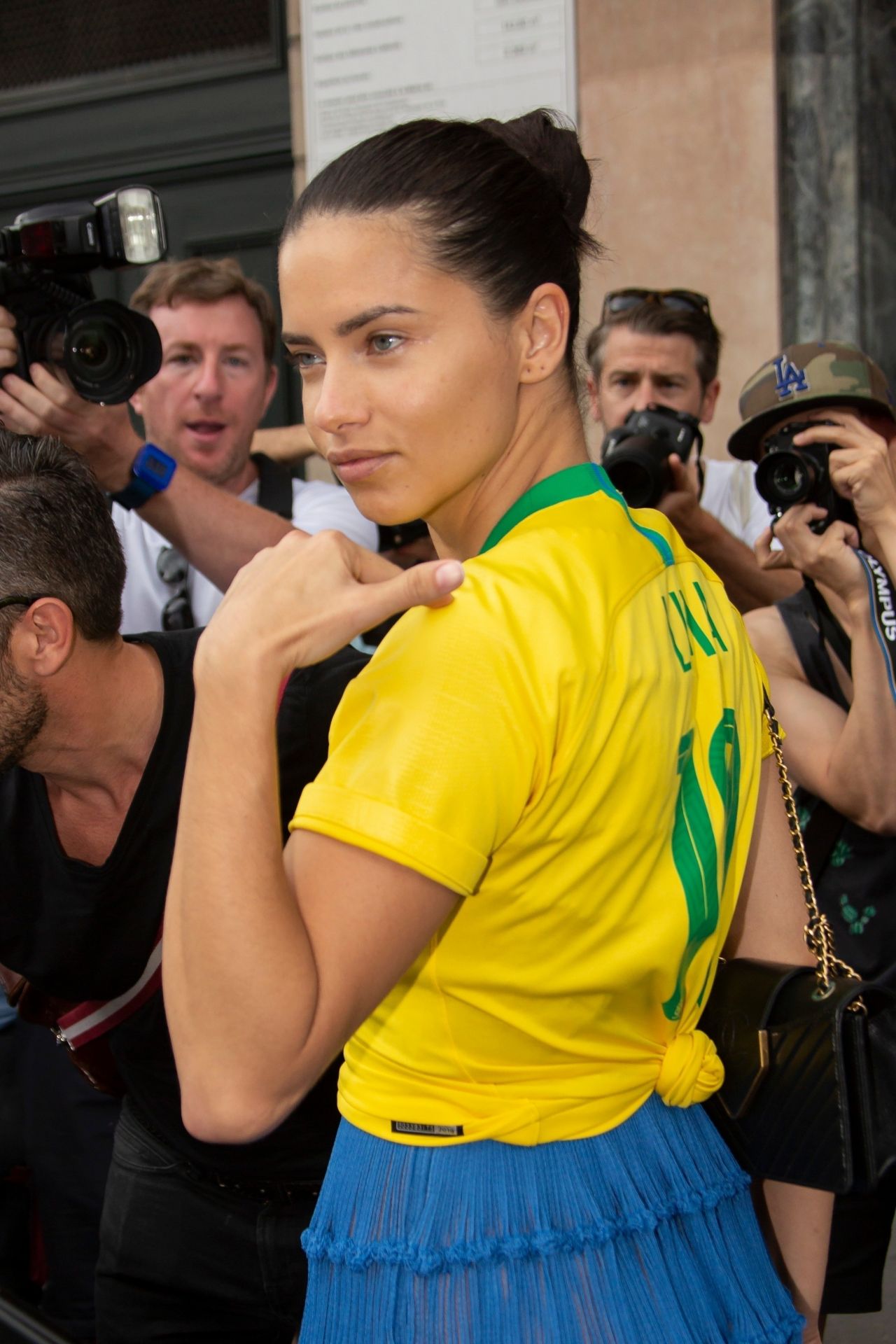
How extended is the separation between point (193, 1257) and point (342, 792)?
3.89 feet

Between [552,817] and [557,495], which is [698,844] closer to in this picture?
[552,817]

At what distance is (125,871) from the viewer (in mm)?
1742

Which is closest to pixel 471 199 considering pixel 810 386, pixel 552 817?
pixel 552 817

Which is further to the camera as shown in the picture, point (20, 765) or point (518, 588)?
point (20, 765)

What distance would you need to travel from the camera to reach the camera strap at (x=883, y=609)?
7.41 ft

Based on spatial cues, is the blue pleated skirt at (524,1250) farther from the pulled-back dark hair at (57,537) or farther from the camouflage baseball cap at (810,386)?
the camouflage baseball cap at (810,386)

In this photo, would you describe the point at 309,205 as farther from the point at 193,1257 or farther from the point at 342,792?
the point at 193,1257

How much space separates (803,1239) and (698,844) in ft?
1.52

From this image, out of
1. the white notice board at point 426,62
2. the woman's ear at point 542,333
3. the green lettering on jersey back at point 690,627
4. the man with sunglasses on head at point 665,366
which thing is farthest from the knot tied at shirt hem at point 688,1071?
the white notice board at point 426,62

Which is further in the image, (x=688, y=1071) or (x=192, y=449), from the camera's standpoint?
(x=192, y=449)

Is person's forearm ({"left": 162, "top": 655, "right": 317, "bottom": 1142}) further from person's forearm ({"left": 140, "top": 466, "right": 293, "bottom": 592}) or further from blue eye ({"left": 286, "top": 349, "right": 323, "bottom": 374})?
person's forearm ({"left": 140, "top": 466, "right": 293, "bottom": 592})

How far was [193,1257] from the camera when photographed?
187 cm

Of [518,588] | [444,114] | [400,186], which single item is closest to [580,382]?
[400,186]

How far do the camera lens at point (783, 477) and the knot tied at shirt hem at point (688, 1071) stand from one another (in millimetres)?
1358
